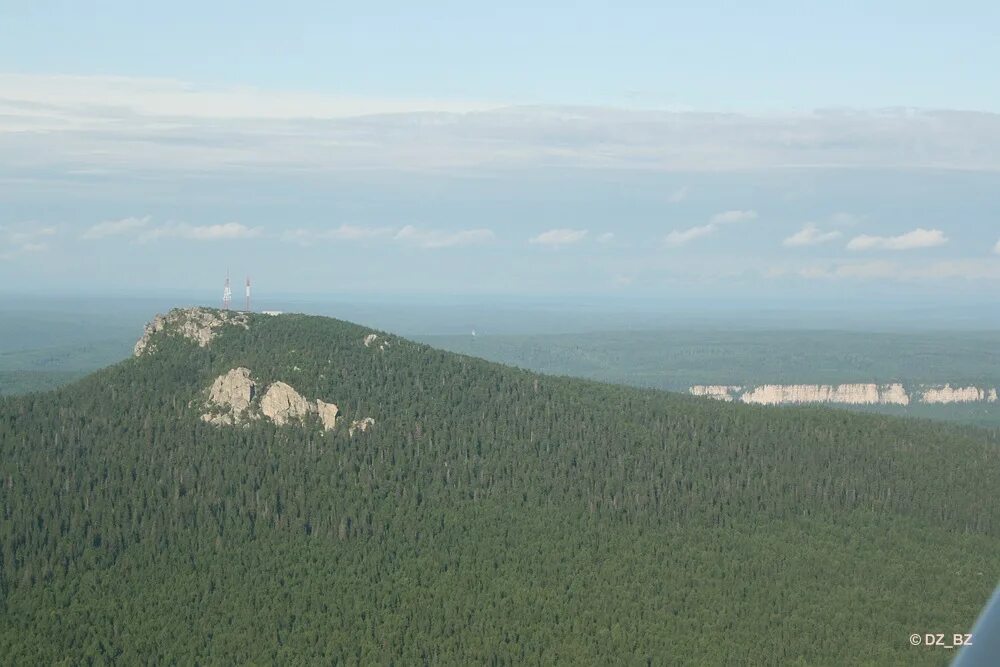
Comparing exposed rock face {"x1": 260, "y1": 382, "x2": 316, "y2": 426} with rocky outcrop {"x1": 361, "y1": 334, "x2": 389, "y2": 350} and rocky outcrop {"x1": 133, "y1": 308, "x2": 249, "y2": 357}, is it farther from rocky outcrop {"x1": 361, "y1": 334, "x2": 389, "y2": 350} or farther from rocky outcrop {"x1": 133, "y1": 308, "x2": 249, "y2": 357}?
rocky outcrop {"x1": 361, "y1": 334, "x2": 389, "y2": 350}

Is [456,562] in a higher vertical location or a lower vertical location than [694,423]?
lower

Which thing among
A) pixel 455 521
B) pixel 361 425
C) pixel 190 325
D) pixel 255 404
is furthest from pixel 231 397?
pixel 455 521

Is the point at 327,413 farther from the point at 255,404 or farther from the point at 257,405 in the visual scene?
the point at 255,404

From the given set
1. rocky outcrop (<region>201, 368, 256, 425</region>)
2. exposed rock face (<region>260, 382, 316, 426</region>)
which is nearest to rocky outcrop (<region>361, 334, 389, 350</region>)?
exposed rock face (<region>260, 382, 316, 426</region>)

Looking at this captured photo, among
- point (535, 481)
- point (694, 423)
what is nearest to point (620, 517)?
point (535, 481)

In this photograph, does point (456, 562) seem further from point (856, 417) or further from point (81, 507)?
point (856, 417)

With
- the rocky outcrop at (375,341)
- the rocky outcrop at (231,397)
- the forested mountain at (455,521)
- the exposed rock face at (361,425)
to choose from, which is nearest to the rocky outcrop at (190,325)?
the forested mountain at (455,521)

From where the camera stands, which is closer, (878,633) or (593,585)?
(878,633)
